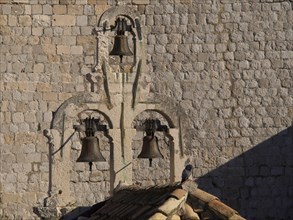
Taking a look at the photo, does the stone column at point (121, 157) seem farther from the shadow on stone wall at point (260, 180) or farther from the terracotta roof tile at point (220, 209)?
the terracotta roof tile at point (220, 209)

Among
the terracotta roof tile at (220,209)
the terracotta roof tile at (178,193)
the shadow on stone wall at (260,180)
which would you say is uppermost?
the terracotta roof tile at (178,193)

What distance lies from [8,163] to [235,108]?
11.2 feet

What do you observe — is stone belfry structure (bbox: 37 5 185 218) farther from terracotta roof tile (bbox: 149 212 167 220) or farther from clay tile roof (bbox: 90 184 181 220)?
terracotta roof tile (bbox: 149 212 167 220)

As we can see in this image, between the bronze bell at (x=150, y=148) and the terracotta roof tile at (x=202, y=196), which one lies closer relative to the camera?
the terracotta roof tile at (x=202, y=196)

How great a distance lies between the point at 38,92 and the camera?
52.7 feet

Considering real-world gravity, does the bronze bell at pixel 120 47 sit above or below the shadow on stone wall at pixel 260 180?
above

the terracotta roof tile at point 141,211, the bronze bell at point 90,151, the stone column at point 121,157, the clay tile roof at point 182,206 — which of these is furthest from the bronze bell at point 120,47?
the terracotta roof tile at point 141,211

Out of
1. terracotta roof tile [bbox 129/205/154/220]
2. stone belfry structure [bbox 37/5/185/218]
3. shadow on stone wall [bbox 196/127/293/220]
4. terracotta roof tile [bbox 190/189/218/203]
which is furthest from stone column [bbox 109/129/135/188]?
terracotta roof tile [bbox 190/189/218/203]

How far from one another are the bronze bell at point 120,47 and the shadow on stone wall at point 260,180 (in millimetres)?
2205

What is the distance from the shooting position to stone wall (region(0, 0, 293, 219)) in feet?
52.5

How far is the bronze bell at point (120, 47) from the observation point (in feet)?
51.0

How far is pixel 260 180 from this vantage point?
53.8 feet

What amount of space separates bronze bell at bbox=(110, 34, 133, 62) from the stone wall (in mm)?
689

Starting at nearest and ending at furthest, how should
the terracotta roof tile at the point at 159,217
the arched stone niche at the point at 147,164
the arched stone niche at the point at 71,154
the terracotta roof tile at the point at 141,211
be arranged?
the terracotta roof tile at the point at 159,217 < the terracotta roof tile at the point at 141,211 < the arched stone niche at the point at 71,154 < the arched stone niche at the point at 147,164
